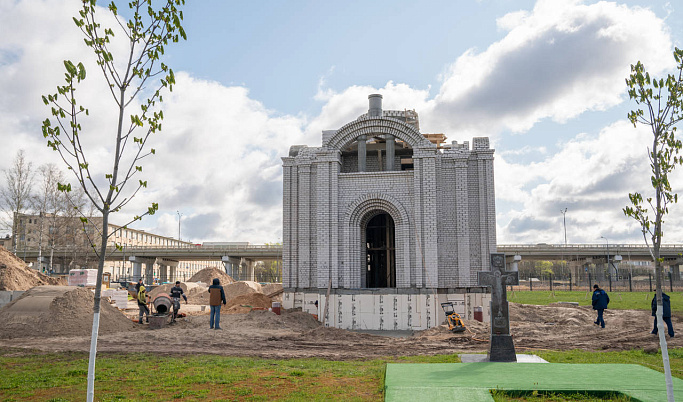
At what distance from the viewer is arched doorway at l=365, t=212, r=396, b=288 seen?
24.2 meters

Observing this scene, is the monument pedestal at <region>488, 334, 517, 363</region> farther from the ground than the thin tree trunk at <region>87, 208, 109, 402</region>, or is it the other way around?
the thin tree trunk at <region>87, 208, 109, 402</region>

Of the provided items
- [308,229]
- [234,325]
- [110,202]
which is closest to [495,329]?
[110,202]

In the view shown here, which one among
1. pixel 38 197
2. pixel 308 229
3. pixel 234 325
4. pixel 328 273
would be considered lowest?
pixel 234 325

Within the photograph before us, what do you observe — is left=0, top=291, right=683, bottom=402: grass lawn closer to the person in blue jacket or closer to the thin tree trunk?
the thin tree trunk

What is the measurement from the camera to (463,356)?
11.4 meters

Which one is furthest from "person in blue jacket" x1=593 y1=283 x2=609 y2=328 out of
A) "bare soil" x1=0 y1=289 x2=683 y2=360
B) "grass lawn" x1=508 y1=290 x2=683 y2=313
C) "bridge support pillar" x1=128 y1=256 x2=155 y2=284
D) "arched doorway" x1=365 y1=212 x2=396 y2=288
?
"bridge support pillar" x1=128 y1=256 x2=155 y2=284

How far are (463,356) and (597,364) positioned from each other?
9.10ft

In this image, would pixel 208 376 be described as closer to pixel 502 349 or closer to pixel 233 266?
pixel 502 349

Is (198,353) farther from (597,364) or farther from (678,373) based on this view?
(678,373)

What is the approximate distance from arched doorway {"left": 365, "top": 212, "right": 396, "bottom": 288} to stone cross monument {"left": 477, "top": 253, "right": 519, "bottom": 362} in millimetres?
12480

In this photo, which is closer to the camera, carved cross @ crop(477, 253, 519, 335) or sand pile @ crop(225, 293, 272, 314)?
carved cross @ crop(477, 253, 519, 335)

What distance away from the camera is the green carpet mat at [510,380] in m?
7.68

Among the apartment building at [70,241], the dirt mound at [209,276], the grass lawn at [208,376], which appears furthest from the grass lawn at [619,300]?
the dirt mound at [209,276]

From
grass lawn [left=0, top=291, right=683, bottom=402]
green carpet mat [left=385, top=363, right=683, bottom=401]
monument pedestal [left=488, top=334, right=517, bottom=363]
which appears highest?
monument pedestal [left=488, top=334, right=517, bottom=363]
